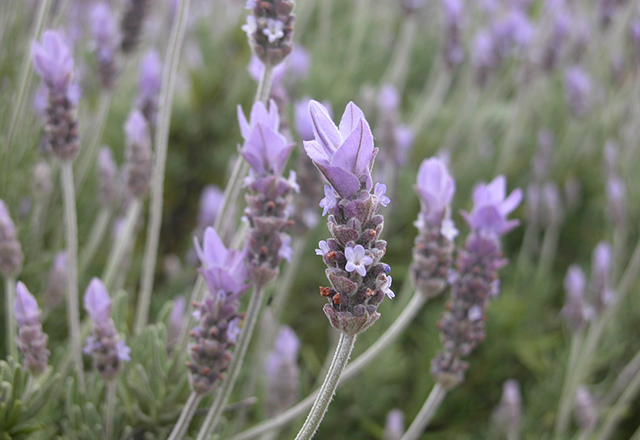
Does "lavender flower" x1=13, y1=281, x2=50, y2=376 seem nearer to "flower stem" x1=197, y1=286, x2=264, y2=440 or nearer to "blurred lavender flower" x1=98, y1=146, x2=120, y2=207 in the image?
"flower stem" x1=197, y1=286, x2=264, y2=440

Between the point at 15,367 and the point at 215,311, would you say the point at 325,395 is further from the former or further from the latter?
the point at 15,367

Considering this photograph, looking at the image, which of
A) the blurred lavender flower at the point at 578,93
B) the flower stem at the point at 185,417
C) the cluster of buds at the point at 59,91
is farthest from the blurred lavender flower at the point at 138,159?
the blurred lavender flower at the point at 578,93

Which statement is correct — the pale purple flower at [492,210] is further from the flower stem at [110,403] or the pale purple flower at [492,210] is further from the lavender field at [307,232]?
the flower stem at [110,403]

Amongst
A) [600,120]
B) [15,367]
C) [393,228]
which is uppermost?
[600,120]

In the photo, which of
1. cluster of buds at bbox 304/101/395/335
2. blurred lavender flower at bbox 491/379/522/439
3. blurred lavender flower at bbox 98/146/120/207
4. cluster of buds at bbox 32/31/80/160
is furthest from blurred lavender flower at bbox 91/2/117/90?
blurred lavender flower at bbox 491/379/522/439

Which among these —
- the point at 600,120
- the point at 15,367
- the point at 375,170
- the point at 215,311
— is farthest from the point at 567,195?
the point at 15,367

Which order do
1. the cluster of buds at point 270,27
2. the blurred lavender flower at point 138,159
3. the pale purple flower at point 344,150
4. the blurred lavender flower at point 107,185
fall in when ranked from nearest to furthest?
the pale purple flower at point 344,150 < the cluster of buds at point 270,27 < the blurred lavender flower at point 138,159 < the blurred lavender flower at point 107,185

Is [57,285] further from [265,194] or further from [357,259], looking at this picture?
[357,259]
